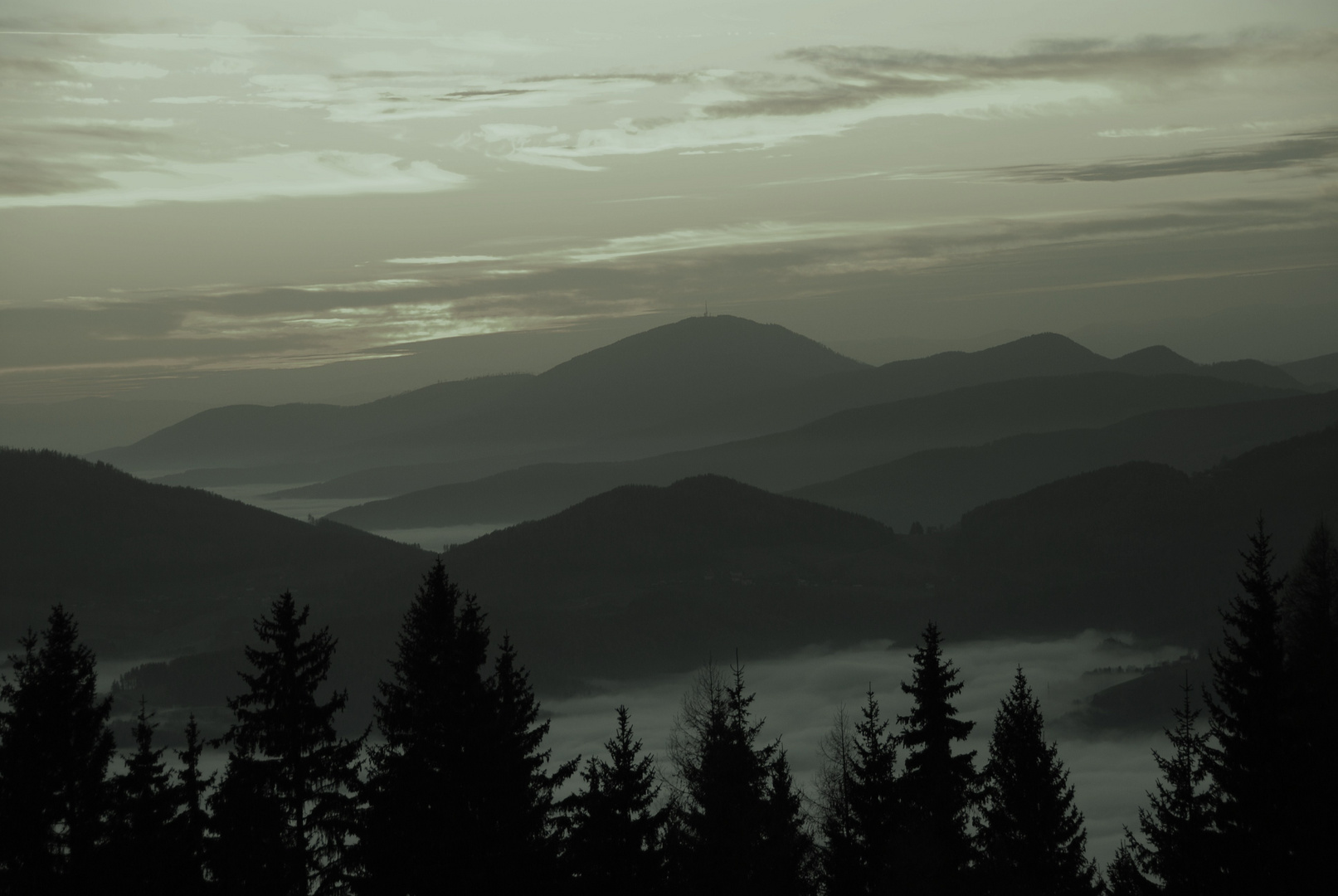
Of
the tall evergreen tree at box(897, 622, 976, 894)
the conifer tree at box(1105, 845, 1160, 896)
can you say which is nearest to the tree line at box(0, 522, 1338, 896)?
the conifer tree at box(1105, 845, 1160, 896)

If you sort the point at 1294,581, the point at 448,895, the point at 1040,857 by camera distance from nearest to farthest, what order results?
the point at 448,895 → the point at 1040,857 → the point at 1294,581

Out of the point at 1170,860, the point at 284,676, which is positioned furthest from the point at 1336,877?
the point at 284,676

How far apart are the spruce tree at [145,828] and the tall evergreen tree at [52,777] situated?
41cm

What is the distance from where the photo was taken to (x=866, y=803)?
36562 millimetres

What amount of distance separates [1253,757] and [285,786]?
2165 cm

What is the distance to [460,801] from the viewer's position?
26.4 m

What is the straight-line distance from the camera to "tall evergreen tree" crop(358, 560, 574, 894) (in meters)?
26.0

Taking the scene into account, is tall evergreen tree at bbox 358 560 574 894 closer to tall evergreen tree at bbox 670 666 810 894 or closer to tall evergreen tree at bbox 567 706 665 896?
tall evergreen tree at bbox 567 706 665 896

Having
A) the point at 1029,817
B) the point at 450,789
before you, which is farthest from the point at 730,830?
the point at 1029,817

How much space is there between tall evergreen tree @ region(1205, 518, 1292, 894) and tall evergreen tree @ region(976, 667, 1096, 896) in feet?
15.1

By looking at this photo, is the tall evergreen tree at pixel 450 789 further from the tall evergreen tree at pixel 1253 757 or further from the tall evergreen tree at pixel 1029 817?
the tall evergreen tree at pixel 1253 757

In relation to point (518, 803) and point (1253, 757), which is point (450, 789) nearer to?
Answer: point (518, 803)

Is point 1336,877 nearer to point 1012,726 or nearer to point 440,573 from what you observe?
point 1012,726

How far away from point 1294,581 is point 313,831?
119ft
